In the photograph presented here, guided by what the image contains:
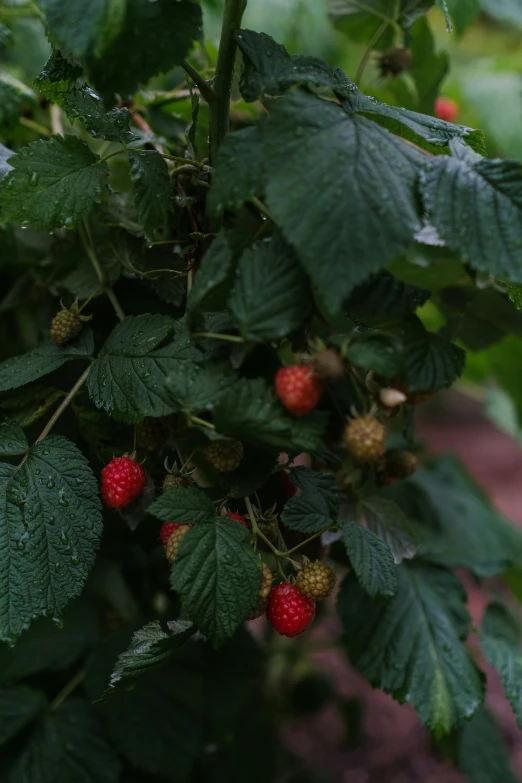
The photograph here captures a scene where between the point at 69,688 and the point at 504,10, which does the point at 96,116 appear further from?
the point at 504,10

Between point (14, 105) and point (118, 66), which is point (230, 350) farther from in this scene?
point (14, 105)

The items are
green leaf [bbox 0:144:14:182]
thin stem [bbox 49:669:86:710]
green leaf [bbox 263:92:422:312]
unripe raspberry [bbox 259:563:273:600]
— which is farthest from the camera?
thin stem [bbox 49:669:86:710]

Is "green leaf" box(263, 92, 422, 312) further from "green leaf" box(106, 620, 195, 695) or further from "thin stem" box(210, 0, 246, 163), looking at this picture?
"green leaf" box(106, 620, 195, 695)

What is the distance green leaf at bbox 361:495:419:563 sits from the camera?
0.66 metres

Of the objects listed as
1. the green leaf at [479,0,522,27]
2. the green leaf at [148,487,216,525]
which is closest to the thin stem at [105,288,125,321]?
the green leaf at [148,487,216,525]

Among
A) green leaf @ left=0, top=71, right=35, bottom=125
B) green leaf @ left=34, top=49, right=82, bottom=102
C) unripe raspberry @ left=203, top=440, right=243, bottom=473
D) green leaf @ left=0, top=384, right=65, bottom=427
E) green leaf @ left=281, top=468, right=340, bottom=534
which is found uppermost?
green leaf @ left=34, top=49, right=82, bottom=102

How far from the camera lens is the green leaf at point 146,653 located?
529mm

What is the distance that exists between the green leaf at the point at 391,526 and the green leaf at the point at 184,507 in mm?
225

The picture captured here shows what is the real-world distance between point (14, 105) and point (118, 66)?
457mm

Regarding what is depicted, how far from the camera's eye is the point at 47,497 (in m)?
0.55

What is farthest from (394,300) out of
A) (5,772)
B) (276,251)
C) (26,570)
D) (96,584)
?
(5,772)

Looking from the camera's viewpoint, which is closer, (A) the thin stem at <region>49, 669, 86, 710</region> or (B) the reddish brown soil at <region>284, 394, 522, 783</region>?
(A) the thin stem at <region>49, 669, 86, 710</region>

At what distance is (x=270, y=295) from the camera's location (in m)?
0.43

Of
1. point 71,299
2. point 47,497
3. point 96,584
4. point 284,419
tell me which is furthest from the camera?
point 96,584
